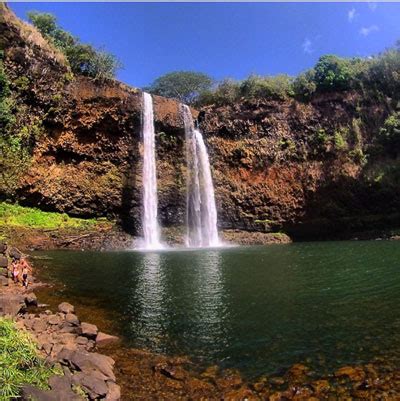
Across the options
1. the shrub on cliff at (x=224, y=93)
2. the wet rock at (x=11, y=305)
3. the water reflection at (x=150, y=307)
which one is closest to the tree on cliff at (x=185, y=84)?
the shrub on cliff at (x=224, y=93)

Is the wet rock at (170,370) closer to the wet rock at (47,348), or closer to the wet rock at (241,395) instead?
the wet rock at (241,395)

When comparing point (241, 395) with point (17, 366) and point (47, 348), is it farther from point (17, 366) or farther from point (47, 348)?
point (47, 348)

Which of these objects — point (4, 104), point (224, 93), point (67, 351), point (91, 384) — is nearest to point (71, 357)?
point (67, 351)

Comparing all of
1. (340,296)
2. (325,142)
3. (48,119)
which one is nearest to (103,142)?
(48,119)

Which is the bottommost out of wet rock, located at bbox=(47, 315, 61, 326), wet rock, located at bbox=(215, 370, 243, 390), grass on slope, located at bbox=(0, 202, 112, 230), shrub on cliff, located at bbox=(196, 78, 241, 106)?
wet rock, located at bbox=(215, 370, 243, 390)

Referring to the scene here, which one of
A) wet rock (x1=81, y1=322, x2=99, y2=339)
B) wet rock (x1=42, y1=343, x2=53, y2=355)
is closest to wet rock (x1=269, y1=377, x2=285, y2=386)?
wet rock (x1=42, y1=343, x2=53, y2=355)

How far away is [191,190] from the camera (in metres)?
37.8

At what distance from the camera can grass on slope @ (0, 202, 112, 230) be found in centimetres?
3075

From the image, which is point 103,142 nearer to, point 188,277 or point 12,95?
point 12,95

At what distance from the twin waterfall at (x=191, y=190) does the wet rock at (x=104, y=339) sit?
81.2 ft

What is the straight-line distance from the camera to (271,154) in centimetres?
4138

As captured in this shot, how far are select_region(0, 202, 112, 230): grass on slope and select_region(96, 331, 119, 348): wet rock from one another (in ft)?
74.8

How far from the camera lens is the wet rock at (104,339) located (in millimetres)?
9398

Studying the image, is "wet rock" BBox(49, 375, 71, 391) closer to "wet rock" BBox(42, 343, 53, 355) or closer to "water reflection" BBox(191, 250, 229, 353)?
"wet rock" BBox(42, 343, 53, 355)
